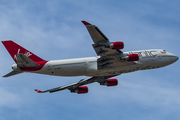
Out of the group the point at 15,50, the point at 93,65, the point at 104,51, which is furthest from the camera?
the point at 93,65

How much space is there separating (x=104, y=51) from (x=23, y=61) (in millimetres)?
11650

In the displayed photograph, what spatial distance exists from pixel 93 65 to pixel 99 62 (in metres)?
1.11

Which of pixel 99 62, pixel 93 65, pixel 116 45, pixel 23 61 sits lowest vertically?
pixel 93 65

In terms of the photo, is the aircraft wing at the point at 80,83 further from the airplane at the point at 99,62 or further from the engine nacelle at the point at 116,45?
the engine nacelle at the point at 116,45

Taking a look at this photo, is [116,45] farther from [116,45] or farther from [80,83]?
[80,83]

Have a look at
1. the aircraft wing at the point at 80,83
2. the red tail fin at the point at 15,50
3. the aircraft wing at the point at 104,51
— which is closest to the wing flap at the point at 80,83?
the aircraft wing at the point at 80,83

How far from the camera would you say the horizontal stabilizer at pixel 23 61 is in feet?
124

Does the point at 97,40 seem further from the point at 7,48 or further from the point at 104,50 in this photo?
the point at 7,48

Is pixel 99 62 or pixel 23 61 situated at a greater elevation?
pixel 23 61

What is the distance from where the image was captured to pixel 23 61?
38688 millimetres

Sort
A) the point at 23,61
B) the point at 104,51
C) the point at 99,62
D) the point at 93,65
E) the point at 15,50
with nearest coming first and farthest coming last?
1. the point at 23,61
2. the point at 104,51
3. the point at 15,50
4. the point at 99,62
5. the point at 93,65

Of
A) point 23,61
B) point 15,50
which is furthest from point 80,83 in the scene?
point 23,61

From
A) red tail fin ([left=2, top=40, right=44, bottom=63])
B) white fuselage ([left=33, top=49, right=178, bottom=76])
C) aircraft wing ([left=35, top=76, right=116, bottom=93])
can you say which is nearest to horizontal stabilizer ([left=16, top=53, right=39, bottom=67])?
Result: white fuselage ([left=33, top=49, right=178, bottom=76])

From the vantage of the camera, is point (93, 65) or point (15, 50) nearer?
point (15, 50)
